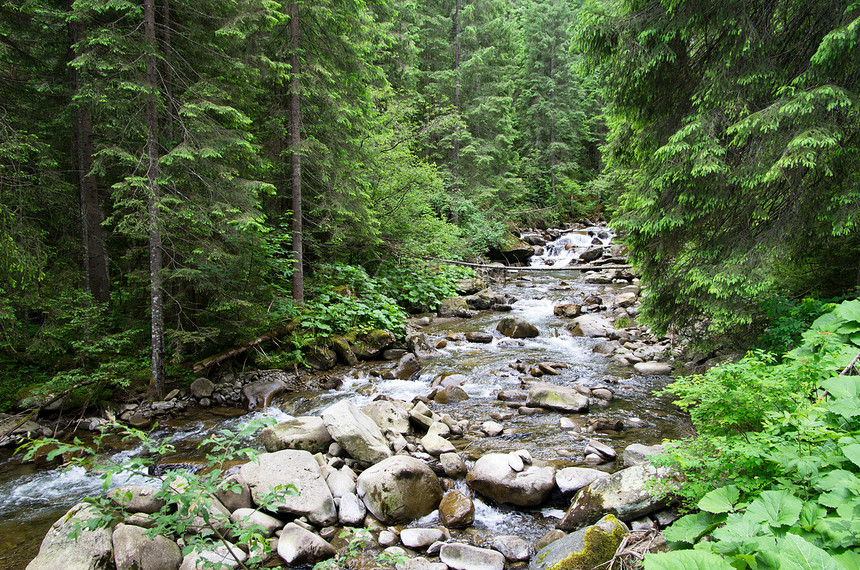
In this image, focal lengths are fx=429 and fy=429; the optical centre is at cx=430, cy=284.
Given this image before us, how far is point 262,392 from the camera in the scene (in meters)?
8.59

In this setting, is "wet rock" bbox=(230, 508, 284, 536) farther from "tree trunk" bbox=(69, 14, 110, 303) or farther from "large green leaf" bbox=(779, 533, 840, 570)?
"tree trunk" bbox=(69, 14, 110, 303)

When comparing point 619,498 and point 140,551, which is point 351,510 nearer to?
point 140,551

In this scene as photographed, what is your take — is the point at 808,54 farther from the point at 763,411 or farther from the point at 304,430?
the point at 304,430

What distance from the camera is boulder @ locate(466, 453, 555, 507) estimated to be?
497 centimetres

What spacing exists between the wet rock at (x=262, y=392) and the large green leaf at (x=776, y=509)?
7.71 meters

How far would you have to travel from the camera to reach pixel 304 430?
20.5ft

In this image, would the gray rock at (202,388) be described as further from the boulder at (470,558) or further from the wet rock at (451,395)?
the boulder at (470,558)

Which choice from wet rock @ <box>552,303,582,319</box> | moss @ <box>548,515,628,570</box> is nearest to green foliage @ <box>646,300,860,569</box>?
moss @ <box>548,515,628,570</box>

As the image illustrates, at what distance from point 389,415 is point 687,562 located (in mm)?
5506

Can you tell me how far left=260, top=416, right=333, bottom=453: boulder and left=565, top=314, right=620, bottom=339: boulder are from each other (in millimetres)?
8540

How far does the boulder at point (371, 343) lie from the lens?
1068 cm

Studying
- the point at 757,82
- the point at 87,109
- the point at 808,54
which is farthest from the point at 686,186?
the point at 87,109

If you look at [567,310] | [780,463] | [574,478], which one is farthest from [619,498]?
[567,310]

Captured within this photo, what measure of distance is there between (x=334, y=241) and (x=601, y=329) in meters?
7.94
